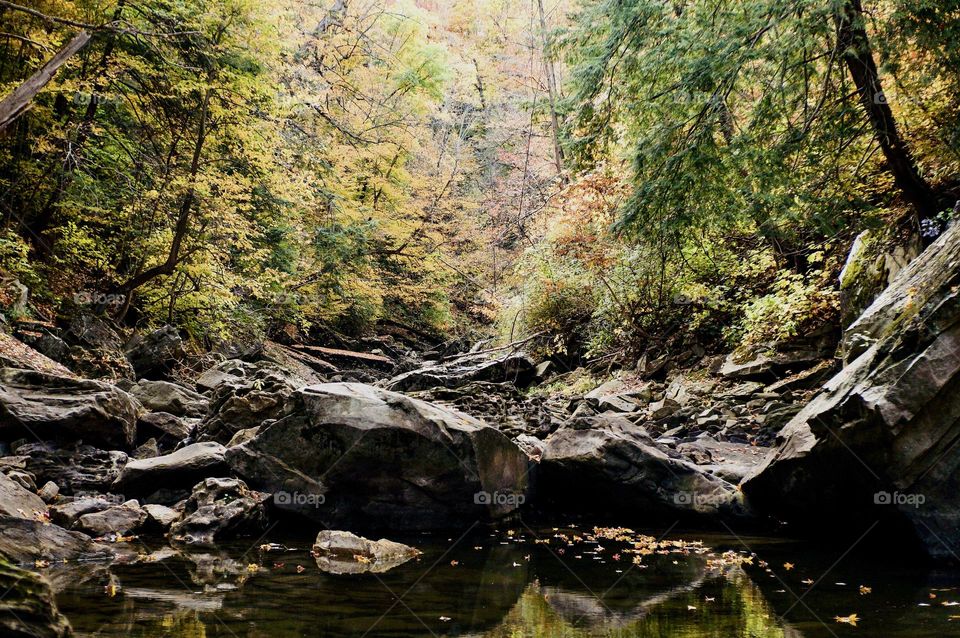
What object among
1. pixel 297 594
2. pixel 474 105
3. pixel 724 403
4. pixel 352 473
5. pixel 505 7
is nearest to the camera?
pixel 297 594

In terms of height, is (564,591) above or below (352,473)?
below

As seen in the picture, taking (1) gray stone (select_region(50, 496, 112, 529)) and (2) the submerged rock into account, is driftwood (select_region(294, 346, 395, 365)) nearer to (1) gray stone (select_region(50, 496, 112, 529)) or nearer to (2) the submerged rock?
(1) gray stone (select_region(50, 496, 112, 529))

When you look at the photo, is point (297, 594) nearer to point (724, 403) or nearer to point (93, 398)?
point (93, 398)

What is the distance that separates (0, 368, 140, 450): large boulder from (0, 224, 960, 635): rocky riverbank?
0.02 metres

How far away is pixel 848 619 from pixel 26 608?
428 centimetres

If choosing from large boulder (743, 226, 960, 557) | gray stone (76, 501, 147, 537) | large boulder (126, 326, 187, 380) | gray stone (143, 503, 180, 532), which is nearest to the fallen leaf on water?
large boulder (743, 226, 960, 557)

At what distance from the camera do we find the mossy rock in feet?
8.02

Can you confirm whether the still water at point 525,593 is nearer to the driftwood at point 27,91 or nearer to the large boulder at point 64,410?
the large boulder at point 64,410

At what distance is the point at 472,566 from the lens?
5.49 metres

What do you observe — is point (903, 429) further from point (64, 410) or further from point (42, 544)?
point (64, 410)

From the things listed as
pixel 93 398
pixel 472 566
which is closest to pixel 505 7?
pixel 93 398

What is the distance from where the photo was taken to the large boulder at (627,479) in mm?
6914

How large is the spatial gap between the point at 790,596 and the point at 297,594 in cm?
340

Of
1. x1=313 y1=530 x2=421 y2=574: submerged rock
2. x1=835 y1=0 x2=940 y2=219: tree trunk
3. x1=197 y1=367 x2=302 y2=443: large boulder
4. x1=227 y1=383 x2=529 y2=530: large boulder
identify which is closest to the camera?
x1=313 y1=530 x2=421 y2=574: submerged rock
